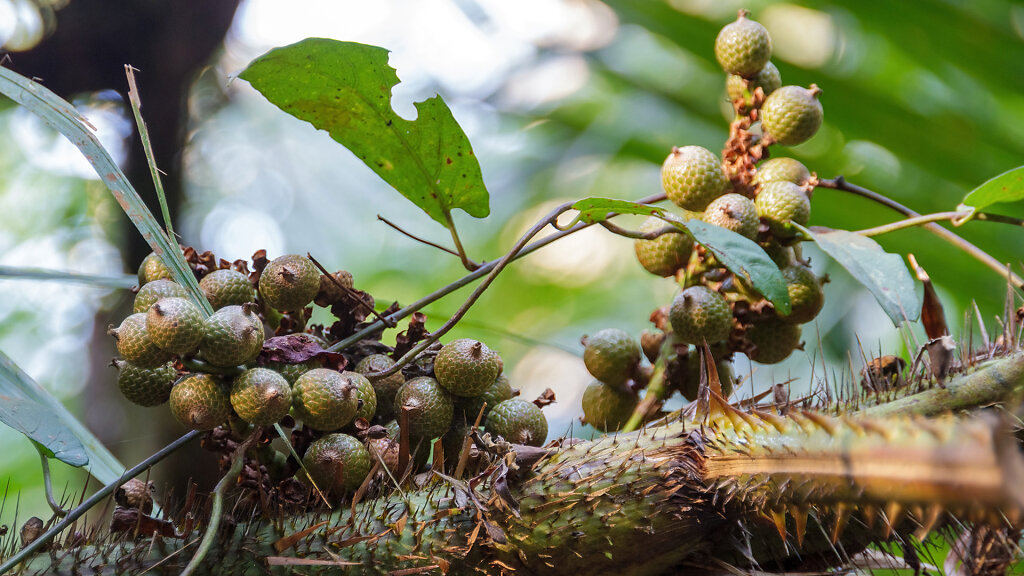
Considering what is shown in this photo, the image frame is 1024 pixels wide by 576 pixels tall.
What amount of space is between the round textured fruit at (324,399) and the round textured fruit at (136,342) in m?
0.08

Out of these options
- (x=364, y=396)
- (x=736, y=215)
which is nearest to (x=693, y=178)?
(x=736, y=215)

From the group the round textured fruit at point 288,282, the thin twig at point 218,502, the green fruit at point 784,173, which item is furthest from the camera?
the green fruit at point 784,173

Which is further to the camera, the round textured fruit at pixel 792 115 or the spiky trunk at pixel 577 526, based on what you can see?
the round textured fruit at pixel 792 115

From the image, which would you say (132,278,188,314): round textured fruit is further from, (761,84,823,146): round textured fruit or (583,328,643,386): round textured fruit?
(761,84,823,146): round textured fruit

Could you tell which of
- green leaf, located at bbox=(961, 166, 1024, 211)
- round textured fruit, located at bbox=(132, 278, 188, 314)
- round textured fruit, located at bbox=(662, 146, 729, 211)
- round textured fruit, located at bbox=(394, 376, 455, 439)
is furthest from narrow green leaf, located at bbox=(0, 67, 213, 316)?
green leaf, located at bbox=(961, 166, 1024, 211)

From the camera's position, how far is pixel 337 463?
0.43m

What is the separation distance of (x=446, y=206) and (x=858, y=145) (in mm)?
1010

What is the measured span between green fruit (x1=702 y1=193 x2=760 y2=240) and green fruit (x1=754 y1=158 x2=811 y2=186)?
0.20ft

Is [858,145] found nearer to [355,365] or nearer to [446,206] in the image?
[446,206]

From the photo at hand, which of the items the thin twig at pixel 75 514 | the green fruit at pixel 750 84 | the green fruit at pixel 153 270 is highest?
the green fruit at pixel 750 84

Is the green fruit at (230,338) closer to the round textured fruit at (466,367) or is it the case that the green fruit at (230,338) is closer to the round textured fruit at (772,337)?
the round textured fruit at (466,367)

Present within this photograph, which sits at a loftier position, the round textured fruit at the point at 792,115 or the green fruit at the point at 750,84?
the green fruit at the point at 750,84

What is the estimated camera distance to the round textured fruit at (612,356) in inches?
22.5

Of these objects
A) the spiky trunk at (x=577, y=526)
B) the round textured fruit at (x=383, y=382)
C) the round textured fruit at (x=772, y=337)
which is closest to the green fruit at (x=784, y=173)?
the round textured fruit at (x=772, y=337)
